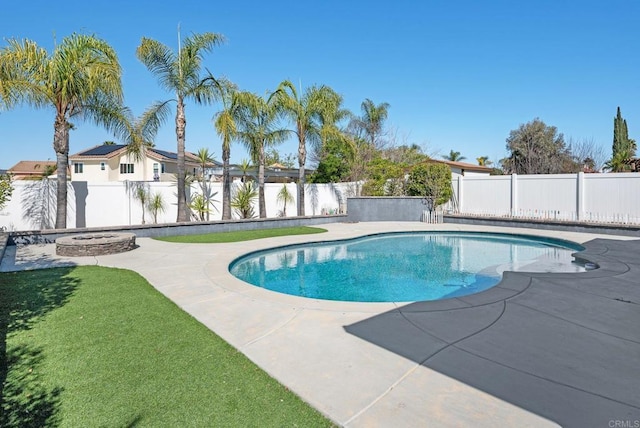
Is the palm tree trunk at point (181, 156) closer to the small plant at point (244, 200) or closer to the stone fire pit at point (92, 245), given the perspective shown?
the small plant at point (244, 200)

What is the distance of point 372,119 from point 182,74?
21066 millimetres

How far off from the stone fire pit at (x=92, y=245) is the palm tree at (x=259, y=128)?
7.42 metres

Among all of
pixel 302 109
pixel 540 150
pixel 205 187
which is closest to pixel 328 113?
pixel 302 109

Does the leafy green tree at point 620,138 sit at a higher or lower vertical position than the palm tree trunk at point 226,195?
higher

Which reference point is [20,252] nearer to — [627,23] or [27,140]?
[627,23]

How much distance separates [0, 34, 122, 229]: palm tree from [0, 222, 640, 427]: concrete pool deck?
824 centimetres

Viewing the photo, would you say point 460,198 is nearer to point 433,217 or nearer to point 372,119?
point 433,217

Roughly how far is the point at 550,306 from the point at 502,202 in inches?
519

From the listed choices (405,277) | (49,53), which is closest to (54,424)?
(405,277)

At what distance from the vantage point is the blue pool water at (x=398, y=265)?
24.6ft

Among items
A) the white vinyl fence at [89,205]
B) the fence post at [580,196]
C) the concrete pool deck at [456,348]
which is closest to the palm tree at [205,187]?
the white vinyl fence at [89,205]

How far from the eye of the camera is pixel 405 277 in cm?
857

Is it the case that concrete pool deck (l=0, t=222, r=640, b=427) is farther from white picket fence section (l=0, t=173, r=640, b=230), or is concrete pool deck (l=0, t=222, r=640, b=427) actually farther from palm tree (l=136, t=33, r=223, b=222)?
palm tree (l=136, t=33, r=223, b=222)

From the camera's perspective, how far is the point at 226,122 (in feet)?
47.8
